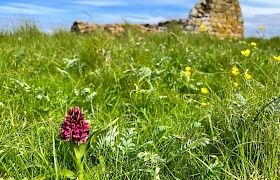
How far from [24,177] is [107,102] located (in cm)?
167

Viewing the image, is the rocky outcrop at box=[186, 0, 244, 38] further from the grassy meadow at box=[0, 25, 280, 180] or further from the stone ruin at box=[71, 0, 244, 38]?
the grassy meadow at box=[0, 25, 280, 180]

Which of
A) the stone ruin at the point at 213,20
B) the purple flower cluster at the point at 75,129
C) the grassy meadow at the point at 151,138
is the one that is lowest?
the grassy meadow at the point at 151,138

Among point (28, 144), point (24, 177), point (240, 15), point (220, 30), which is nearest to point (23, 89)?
point (28, 144)

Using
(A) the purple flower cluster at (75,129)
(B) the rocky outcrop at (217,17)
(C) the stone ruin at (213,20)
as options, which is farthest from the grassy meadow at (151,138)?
(B) the rocky outcrop at (217,17)

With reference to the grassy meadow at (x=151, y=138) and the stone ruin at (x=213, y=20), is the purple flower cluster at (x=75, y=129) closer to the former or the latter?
the grassy meadow at (x=151, y=138)

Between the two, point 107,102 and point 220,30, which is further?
point 220,30

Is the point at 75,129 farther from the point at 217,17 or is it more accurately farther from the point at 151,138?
the point at 217,17

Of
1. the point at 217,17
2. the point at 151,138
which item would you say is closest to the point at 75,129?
the point at 151,138

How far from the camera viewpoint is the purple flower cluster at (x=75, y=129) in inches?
73.0

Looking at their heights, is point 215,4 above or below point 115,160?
above

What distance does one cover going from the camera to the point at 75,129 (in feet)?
6.09

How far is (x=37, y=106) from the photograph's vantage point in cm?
330

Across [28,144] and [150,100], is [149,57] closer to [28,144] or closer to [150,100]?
[150,100]

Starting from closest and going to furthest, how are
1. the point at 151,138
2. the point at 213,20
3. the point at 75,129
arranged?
the point at 75,129 < the point at 151,138 < the point at 213,20
